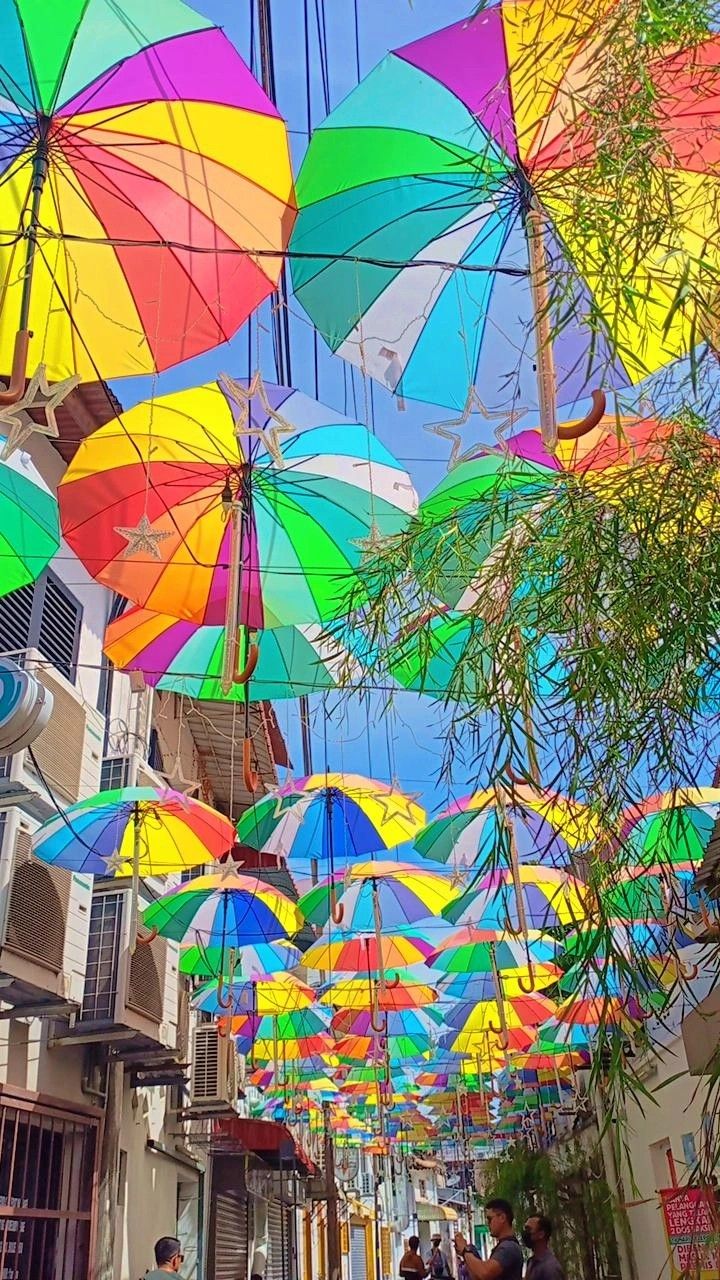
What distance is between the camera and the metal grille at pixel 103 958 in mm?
9875

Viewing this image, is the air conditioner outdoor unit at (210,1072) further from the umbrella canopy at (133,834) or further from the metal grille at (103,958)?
the umbrella canopy at (133,834)

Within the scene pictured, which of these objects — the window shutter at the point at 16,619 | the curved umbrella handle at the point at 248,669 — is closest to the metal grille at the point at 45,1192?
the window shutter at the point at 16,619

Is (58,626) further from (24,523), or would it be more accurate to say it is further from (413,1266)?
(413,1266)

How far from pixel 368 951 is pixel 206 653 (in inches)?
242

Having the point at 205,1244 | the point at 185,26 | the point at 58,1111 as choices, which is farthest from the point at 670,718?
the point at 205,1244

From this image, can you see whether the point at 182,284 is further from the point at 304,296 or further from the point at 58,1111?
the point at 58,1111

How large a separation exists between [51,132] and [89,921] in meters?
7.87

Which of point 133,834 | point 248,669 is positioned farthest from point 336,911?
point 248,669

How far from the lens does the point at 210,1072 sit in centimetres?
1464

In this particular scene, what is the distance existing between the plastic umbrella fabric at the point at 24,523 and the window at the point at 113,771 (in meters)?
4.65

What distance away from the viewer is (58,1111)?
909 cm

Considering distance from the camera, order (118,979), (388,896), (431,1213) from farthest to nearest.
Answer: (431,1213)
(388,896)
(118,979)

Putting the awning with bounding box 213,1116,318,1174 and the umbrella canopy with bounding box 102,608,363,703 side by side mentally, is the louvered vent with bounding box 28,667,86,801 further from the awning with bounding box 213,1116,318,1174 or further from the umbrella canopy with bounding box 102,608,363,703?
the awning with bounding box 213,1116,318,1174

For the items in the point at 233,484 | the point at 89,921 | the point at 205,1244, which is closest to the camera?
the point at 233,484
